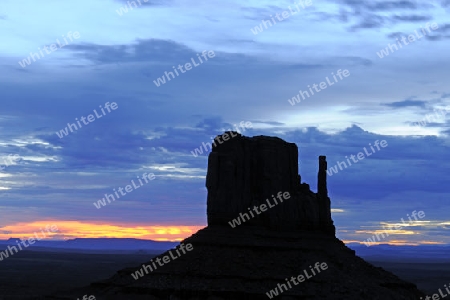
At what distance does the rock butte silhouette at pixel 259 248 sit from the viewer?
87.1 m

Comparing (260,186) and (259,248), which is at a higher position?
(260,186)

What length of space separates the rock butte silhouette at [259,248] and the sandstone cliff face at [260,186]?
0.41 feet

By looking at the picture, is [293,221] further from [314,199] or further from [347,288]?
[347,288]

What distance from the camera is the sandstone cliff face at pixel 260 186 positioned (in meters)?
96.4

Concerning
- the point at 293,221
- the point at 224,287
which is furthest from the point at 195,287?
the point at 293,221

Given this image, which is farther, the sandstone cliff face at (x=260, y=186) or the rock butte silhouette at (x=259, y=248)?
the sandstone cliff face at (x=260, y=186)

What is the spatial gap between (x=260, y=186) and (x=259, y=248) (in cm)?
968

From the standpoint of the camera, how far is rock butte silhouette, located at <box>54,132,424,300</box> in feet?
286

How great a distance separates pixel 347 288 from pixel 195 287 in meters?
17.2

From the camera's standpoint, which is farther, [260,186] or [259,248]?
[260,186]

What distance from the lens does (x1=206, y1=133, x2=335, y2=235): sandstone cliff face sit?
316 ft

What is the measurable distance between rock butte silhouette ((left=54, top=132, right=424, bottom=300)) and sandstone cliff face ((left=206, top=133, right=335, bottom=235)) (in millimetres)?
125

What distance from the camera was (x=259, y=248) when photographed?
9225 centimetres

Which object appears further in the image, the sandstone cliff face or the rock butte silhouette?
the sandstone cliff face
